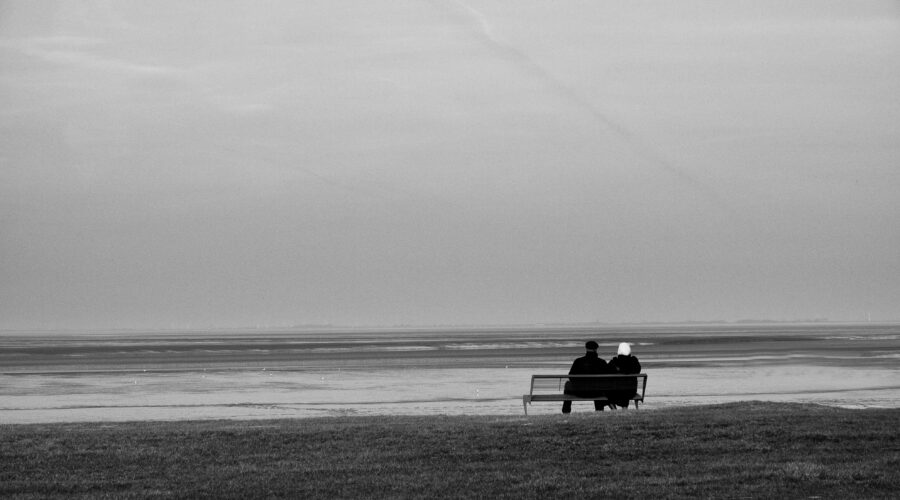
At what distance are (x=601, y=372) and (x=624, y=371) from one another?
1.89 feet

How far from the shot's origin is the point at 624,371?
20.6 meters

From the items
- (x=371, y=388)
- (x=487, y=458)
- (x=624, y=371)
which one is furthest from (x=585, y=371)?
(x=371, y=388)

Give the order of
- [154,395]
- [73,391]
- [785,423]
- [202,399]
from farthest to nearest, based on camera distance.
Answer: [73,391]
[154,395]
[202,399]
[785,423]

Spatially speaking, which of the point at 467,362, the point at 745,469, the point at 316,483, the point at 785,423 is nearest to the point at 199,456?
the point at 316,483

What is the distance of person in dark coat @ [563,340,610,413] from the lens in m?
19.5

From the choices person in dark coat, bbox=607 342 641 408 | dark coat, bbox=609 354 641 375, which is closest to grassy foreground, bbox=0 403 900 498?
person in dark coat, bbox=607 342 641 408

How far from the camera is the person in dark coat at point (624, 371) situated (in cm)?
1972

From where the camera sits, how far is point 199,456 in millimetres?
12953

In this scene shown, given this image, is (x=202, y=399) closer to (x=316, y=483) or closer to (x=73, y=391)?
(x=73, y=391)

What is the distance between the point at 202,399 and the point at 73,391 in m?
6.32

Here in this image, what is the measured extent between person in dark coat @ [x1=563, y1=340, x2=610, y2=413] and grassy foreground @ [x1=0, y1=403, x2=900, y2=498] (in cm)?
327

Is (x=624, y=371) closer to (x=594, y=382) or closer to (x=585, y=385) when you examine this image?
(x=594, y=382)

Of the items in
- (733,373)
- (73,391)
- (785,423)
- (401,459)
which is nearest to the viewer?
(401,459)

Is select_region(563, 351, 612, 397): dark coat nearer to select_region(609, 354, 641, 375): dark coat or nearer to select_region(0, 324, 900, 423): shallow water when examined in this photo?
select_region(609, 354, 641, 375): dark coat
